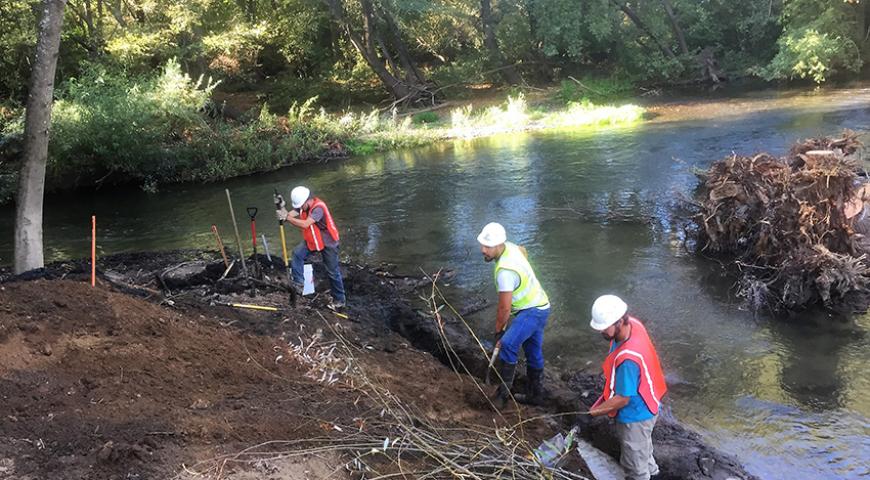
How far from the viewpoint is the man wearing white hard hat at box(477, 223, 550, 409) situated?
660 cm

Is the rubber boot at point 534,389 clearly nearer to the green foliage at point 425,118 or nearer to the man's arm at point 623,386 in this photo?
the man's arm at point 623,386

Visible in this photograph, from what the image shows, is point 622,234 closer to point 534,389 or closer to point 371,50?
point 534,389

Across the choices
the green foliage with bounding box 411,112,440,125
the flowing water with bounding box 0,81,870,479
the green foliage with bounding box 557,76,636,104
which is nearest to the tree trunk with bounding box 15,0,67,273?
the flowing water with bounding box 0,81,870,479

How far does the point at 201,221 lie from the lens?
58.7 feet

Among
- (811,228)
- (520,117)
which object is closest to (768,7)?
(520,117)

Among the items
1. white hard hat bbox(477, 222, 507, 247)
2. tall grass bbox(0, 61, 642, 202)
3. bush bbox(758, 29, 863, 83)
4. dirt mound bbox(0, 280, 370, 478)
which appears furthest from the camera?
bush bbox(758, 29, 863, 83)

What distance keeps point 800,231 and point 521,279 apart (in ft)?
18.2

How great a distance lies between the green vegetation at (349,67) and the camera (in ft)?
73.3

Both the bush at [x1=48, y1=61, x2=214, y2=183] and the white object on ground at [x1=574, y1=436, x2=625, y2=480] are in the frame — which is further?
the bush at [x1=48, y1=61, x2=214, y2=183]

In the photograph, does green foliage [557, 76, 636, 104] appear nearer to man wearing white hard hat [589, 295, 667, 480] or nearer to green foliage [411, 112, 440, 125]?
green foliage [411, 112, 440, 125]

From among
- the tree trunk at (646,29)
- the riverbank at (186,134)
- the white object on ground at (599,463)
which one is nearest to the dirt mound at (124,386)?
the white object on ground at (599,463)

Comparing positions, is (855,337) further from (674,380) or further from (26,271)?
(26,271)

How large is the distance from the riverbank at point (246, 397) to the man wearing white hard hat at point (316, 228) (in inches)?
29.0

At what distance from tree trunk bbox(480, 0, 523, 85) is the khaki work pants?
34205 millimetres
